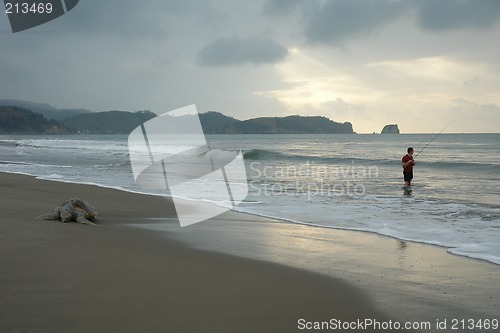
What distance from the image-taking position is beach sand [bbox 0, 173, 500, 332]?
341 cm

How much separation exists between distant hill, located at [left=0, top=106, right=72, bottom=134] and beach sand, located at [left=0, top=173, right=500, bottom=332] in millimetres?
153054

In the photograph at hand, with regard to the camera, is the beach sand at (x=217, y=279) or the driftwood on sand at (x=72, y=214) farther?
the driftwood on sand at (x=72, y=214)

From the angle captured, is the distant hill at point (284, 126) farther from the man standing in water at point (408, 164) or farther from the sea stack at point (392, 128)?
the man standing in water at point (408, 164)

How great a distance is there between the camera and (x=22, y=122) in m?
144

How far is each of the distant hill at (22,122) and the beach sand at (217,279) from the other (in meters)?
153

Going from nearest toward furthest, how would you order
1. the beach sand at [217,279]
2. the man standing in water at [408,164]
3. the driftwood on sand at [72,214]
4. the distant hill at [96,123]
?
the beach sand at [217,279]
the driftwood on sand at [72,214]
the man standing in water at [408,164]
the distant hill at [96,123]

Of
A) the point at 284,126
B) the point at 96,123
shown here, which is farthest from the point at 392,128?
the point at 96,123

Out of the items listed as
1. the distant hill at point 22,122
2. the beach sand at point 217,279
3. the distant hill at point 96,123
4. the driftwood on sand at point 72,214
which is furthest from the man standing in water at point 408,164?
the distant hill at point 22,122

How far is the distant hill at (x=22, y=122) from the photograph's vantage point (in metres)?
142

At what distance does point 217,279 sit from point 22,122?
6207 inches

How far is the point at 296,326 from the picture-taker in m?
3.39

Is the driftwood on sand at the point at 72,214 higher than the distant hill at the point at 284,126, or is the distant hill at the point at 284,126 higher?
the distant hill at the point at 284,126

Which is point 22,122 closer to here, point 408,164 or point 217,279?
point 408,164

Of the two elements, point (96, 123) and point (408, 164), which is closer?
Result: point (408, 164)
